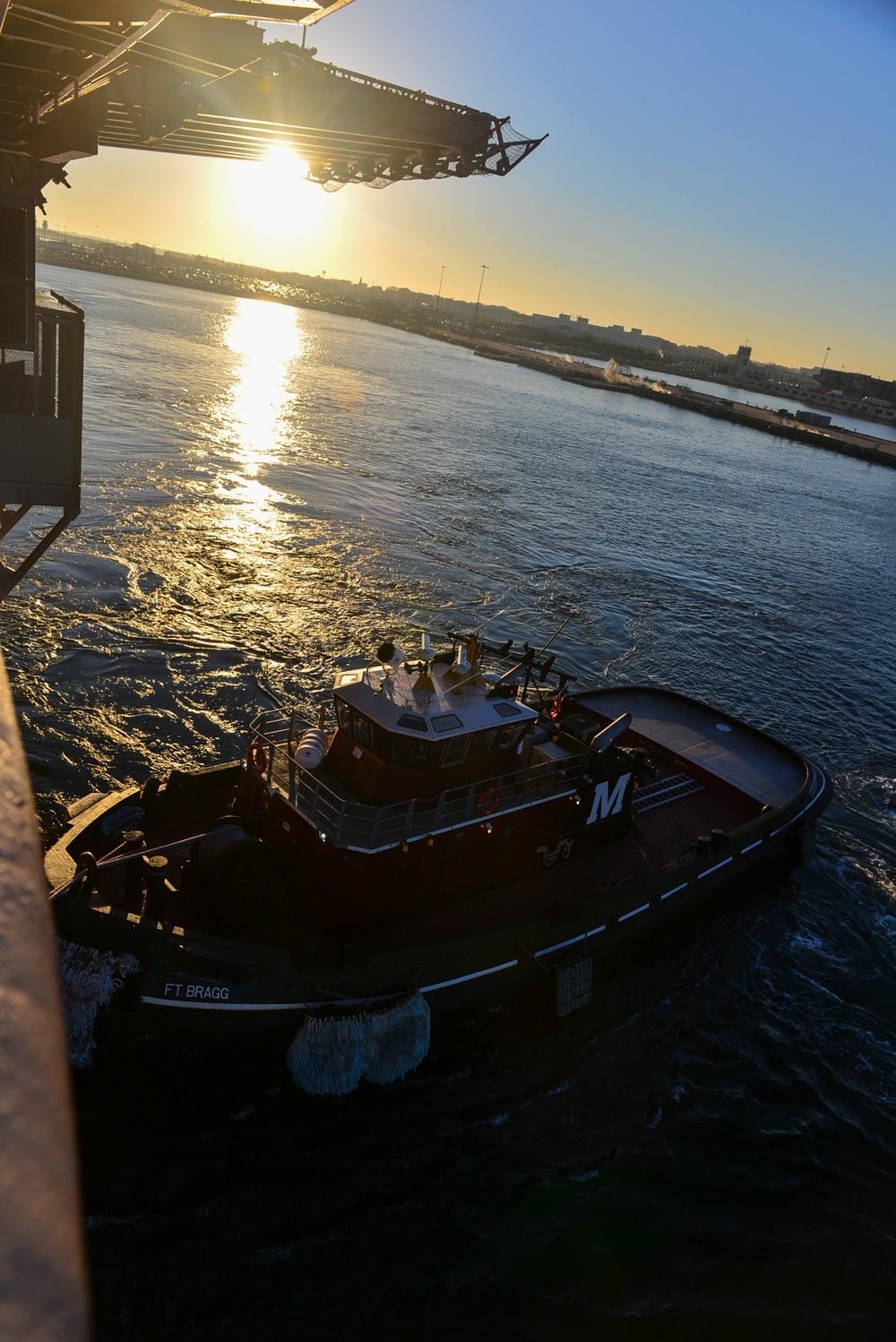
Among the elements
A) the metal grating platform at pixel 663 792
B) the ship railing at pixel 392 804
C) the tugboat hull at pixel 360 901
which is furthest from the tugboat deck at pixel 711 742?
the ship railing at pixel 392 804

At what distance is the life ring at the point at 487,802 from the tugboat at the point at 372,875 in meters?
0.08

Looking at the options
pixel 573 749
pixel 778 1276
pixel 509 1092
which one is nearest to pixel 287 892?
pixel 509 1092

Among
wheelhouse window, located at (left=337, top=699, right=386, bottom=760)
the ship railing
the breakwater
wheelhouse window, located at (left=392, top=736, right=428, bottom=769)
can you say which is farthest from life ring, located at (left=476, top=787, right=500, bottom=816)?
the breakwater

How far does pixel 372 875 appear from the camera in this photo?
14.1 metres

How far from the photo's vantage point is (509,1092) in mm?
14594

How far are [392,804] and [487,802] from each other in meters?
1.88

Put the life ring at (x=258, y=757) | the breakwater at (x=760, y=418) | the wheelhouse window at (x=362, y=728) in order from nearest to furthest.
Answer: the wheelhouse window at (x=362, y=728) → the life ring at (x=258, y=757) → the breakwater at (x=760, y=418)

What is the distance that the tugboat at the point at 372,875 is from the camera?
13.2 meters

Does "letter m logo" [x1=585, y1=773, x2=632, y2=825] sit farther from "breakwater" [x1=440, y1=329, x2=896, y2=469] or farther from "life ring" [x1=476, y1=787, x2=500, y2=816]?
"breakwater" [x1=440, y1=329, x2=896, y2=469]

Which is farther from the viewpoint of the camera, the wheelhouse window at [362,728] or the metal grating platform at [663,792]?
the metal grating platform at [663,792]

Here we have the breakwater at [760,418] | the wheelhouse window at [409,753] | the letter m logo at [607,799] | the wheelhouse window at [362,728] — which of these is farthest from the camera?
the breakwater at [760,418]

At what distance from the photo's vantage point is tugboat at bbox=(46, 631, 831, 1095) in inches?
519

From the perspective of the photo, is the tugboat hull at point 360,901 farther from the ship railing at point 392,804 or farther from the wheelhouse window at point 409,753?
the wheelhouse window at point 409,753

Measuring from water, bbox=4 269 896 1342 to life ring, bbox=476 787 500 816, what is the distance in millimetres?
4272
